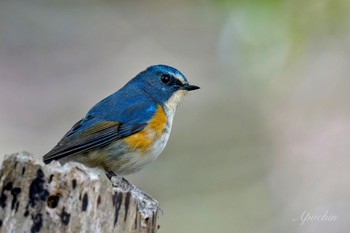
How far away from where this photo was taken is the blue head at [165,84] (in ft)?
15.5

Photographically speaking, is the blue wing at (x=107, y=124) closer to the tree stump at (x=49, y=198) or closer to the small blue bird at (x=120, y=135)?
the small blue bird at (x=120, y=135)

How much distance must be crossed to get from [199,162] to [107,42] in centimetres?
177

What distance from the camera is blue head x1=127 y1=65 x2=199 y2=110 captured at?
4727mm

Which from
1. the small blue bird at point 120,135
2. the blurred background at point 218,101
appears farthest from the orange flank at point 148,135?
the blurred background at point 218,101

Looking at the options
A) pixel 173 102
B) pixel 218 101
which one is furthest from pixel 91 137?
pixel 218 101

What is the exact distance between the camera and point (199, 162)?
5777 millimetres

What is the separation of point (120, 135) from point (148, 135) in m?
0.16

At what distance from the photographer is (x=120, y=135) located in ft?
13.8

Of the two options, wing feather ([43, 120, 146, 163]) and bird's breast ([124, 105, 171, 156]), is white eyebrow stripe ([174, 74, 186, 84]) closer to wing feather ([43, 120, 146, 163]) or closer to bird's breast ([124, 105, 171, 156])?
bird's breast ([124, 105, 171, 156])

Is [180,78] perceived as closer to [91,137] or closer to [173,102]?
[173,102]

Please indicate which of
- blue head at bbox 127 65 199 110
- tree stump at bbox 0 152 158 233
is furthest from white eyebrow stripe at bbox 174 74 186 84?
tree stump at bbox 0 152 158 233

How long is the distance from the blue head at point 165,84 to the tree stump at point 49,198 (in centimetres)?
222

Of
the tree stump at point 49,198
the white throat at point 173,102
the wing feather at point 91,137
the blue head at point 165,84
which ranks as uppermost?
the blue head at point 165,84

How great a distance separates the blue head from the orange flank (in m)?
0.34
